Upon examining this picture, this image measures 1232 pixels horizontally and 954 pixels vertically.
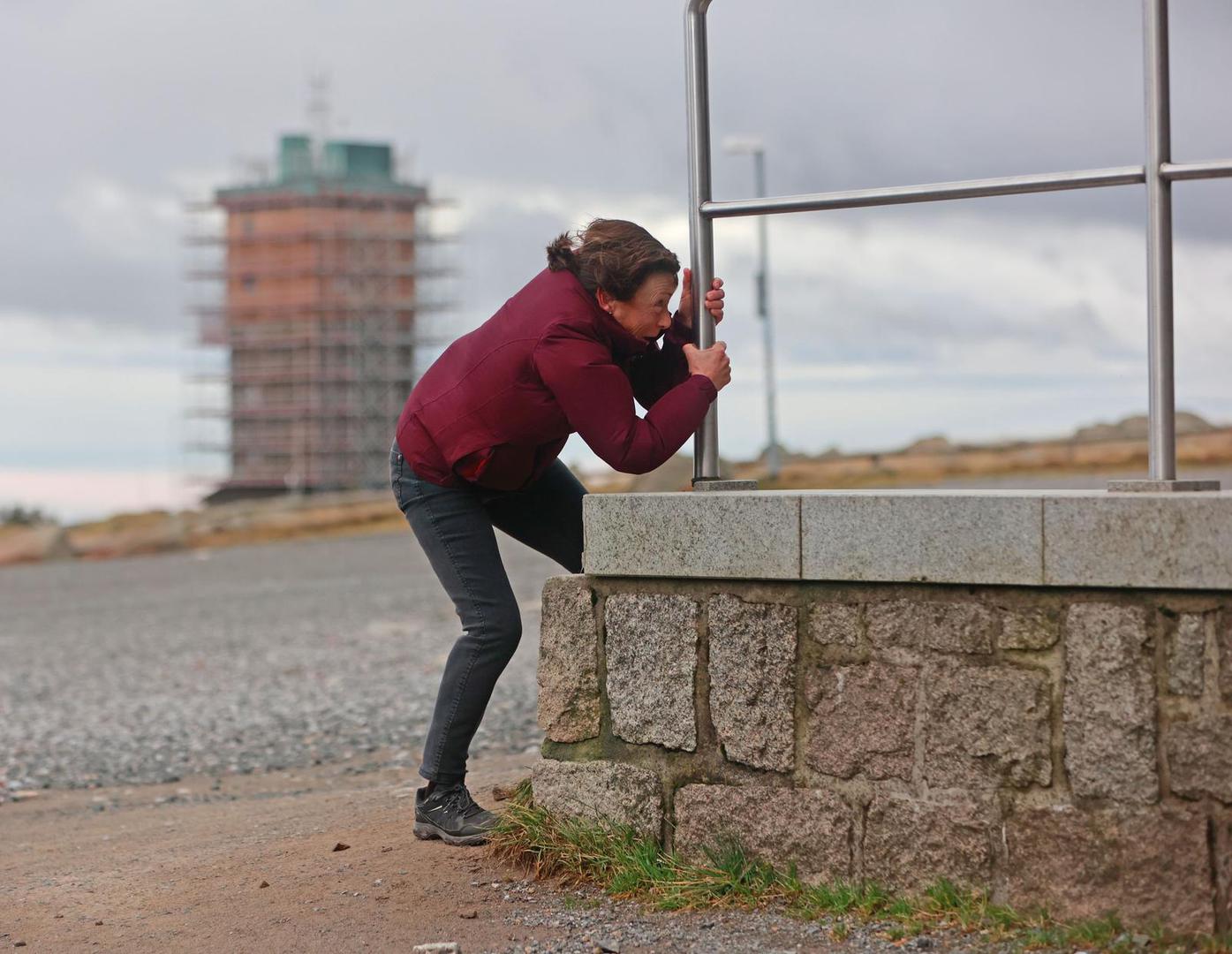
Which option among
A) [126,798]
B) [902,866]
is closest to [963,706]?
[902,866]

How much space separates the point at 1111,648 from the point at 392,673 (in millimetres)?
9452

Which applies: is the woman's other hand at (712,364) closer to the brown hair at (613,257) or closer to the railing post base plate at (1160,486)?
the brown hair at (613,257)

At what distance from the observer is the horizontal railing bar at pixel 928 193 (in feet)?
14.1

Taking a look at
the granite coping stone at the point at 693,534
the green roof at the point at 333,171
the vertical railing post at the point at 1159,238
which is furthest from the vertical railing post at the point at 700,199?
the green roof at the point at 333,171

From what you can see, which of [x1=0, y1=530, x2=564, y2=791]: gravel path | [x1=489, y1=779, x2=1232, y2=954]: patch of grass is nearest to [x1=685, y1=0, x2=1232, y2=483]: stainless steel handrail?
[x1=489, y1=779, x2=1232, y2=954]: patch of grass

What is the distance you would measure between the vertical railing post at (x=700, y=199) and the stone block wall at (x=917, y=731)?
586 millimetres

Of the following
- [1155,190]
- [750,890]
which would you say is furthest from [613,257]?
[750,890]

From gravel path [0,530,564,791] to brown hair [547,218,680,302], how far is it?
14.4 ft

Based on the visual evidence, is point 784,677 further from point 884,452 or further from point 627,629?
point 884,452

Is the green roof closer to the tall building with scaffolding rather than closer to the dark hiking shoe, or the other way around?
the tall building with scaffolding

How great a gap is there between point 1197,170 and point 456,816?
3.28 metres

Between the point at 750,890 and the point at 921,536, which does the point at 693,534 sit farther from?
the point at 750,890

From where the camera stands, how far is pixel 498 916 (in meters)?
4.64

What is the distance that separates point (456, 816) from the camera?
5281 millimetres
